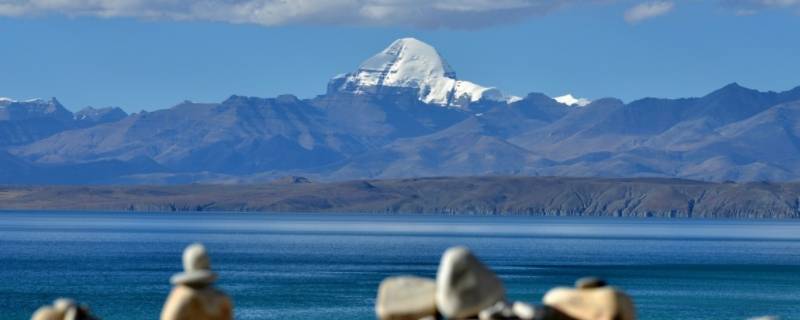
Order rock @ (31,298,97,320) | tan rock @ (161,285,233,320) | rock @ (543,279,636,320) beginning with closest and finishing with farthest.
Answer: rock @ (31,298,97,320) → tan rock @ (161,285,233,320) → rock @ (543,279,636,320)

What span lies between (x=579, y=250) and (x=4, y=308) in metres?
120

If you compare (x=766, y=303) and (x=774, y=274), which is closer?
(x=766, y=303)

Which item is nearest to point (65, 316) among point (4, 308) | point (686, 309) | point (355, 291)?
point (4, 308)

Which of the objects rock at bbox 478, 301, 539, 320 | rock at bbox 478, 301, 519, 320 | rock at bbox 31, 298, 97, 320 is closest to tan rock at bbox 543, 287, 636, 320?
rock at bbox 478, 301, 539, 320

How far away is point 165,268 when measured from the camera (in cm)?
12925

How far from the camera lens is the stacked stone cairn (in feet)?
93.3

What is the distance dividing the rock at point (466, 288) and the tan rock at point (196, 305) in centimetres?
422

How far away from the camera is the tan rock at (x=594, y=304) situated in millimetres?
29719

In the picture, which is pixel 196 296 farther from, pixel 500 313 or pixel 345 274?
Result: pixel 345 274

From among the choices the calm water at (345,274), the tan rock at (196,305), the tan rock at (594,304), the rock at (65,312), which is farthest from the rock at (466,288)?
Result: the calm water at (345,274)

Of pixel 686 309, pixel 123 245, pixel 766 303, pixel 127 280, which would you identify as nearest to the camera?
pixel 686 309

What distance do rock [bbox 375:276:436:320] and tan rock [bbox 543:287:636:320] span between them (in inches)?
91.4

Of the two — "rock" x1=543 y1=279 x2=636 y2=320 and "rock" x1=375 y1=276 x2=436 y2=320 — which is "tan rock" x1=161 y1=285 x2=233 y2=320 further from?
"rock" x1=543 y1=279 x2=636 y2=320

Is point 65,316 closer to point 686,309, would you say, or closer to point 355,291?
point 686,309
